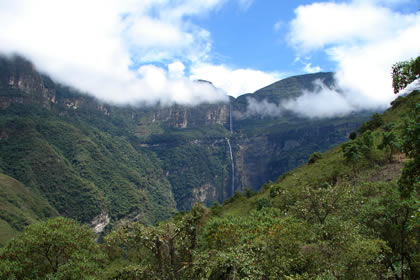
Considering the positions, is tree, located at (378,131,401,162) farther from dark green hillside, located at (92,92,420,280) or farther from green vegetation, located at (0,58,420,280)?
dark green hillside, located at (92,92,420,280)

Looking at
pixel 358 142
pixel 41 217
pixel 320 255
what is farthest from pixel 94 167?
pixel 320 255

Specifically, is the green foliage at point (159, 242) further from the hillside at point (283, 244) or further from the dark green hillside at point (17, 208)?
the dark green hillside at point (17, 208)

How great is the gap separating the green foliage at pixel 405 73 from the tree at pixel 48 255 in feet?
62.2

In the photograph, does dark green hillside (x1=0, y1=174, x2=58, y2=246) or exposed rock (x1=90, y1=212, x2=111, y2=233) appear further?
exposed rock (x1=90, y1=212, x2=111, y2=233)

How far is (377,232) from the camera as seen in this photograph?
1600 cm

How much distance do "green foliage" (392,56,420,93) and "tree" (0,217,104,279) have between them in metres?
19.0

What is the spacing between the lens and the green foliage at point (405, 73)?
7.57 metres

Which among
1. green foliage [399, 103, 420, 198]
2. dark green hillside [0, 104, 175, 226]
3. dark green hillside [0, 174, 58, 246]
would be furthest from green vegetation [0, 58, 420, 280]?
dark green hillside [0, 104, 175, 226]

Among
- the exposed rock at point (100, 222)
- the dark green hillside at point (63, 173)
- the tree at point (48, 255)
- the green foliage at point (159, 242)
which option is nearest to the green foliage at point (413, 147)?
the green foliage at point (159, 242)

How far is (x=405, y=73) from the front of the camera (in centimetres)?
784

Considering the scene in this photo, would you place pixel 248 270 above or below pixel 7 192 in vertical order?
above

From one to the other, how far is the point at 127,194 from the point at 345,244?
606ft

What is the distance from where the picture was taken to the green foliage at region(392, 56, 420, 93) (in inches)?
298

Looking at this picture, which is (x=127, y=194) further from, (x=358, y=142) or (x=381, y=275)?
(x=381, y=275)
